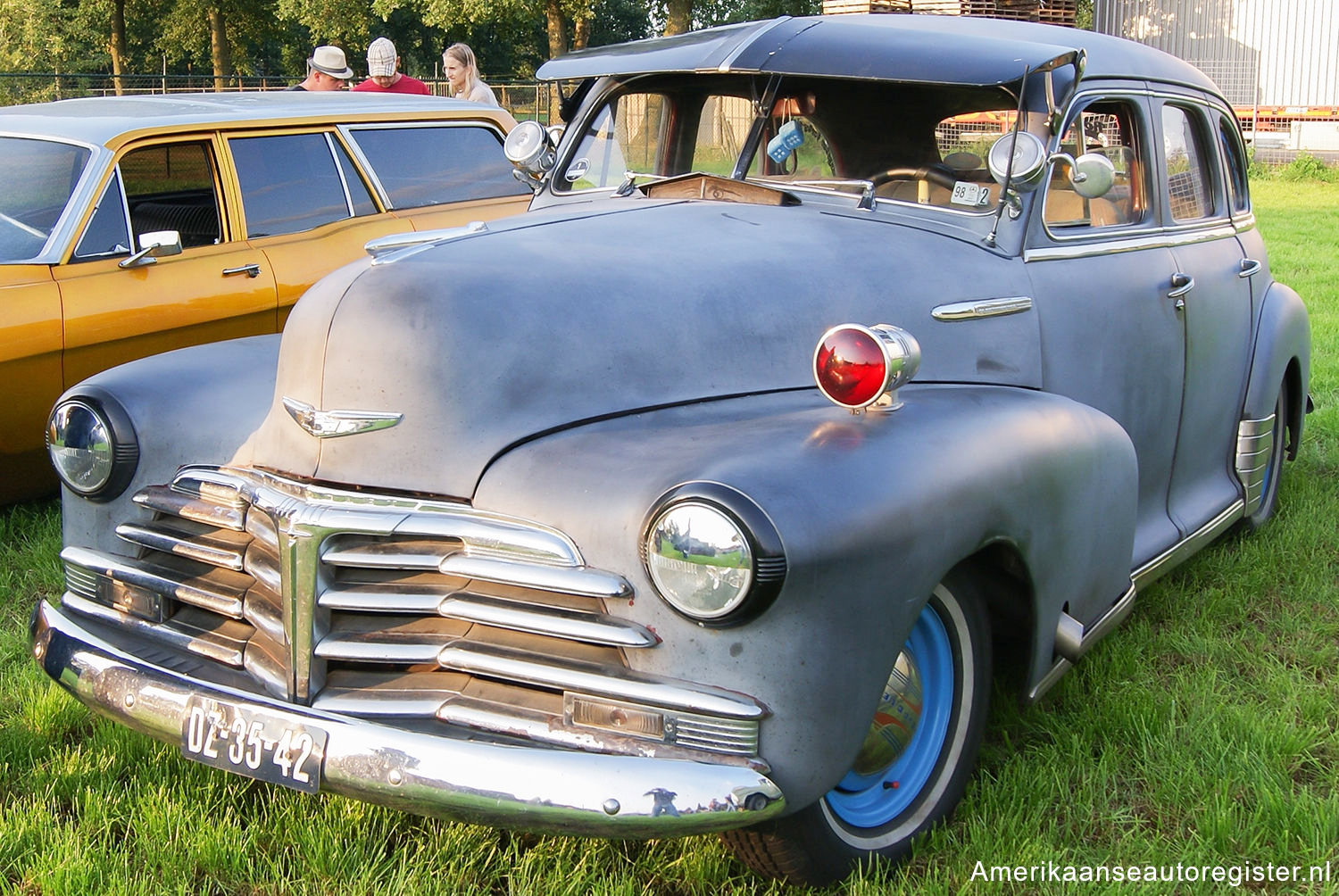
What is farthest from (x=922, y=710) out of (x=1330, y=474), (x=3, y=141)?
(x=3, y=141)

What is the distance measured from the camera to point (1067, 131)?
3.52 metres

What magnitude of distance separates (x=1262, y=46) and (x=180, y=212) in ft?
82.4

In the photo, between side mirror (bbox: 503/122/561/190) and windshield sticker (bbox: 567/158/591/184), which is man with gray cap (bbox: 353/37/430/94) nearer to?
side mirror (bbox: 503/122/561/190)

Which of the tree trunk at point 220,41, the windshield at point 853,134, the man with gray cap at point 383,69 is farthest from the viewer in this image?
the tree trunk at point 220,41

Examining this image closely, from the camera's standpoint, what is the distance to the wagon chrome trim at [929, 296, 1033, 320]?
124 inches

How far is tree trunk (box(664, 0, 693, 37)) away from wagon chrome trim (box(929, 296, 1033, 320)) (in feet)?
74.7

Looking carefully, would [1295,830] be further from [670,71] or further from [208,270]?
[208,270]

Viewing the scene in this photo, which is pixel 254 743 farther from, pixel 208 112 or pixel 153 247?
pixel 208 112

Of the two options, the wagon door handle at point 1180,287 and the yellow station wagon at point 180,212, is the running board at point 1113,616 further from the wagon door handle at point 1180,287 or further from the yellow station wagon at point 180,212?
the yellow station wagon at point 180,212

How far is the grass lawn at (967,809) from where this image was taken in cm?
257

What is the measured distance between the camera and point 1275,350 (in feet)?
14.9

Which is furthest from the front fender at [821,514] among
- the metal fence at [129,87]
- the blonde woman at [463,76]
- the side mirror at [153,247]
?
the metal fence at [129,87]

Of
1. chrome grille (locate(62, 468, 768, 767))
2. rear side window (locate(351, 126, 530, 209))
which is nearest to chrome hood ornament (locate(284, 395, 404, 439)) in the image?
chrome grille (locate(62, 468, 768, 767))

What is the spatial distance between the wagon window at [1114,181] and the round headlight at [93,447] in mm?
2496
